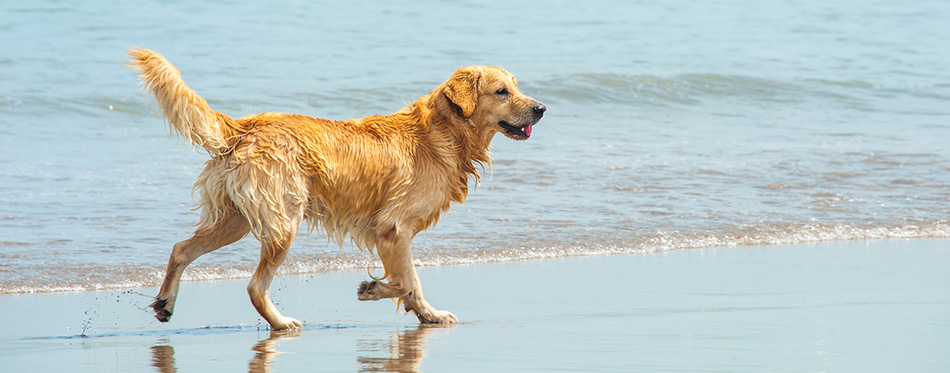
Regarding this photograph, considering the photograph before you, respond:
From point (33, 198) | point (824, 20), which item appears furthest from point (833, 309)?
point (824, 20)

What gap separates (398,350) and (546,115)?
37.1 feet

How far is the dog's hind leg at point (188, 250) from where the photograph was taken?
4.96 meters

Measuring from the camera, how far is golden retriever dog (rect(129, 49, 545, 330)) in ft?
15.9

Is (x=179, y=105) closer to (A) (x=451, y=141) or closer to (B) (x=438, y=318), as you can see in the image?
(A) (x=451, y=141)

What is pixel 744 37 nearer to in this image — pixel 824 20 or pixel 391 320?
pixel 824 20

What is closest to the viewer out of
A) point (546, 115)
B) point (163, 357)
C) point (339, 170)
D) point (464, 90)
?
point (163, 357)

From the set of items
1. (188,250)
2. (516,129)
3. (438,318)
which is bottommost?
(438,318)

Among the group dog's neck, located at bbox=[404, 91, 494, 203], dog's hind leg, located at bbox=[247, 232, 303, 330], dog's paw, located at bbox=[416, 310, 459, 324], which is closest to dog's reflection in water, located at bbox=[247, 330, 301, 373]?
dog's hind leg, located at bbox=[247, 232, 303, 330]

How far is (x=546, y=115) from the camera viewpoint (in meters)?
15.5

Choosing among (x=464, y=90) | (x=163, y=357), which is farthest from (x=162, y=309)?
(x=464, y=90)

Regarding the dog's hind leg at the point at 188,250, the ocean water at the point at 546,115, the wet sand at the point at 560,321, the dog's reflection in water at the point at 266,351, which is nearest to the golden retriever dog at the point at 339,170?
the dog's hind leg at the point at 188,250

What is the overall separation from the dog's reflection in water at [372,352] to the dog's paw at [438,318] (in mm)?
235

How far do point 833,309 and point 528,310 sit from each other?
157 cm

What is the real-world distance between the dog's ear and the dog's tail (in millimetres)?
1205
